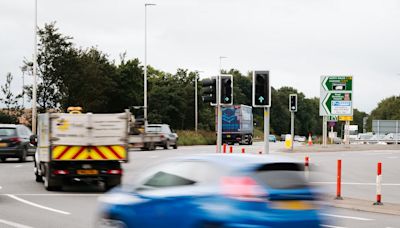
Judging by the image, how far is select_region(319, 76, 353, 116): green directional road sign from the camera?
50000 millimetres

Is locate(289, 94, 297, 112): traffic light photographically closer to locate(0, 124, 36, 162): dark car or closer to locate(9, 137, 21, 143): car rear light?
locate(0, 124, 36, 162): dark car

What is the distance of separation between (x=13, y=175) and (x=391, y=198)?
12.5m

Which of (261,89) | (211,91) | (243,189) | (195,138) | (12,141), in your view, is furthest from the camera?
(195,138)

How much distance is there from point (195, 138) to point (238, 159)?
58.8m

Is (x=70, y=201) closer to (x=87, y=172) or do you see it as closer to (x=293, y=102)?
(x=87, y=172)

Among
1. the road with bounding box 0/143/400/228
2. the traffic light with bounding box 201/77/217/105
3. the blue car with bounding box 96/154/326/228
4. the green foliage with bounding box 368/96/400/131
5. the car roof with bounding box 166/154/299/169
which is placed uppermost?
the green foliage with bounding box 368/96/400/131

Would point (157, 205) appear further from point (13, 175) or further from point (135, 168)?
point (135, 168)

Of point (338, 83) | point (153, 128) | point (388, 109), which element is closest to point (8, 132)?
point (153, 128)

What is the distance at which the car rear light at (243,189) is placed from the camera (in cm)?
765

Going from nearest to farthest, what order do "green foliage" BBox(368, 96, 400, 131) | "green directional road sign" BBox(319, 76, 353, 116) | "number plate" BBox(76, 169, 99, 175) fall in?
"number plate" BBox(76, 169, 99, 175)
"green directional road sign" BBox(319, 76, 353, 116)
"green foliage" BBox(368, 96, 400, 131)

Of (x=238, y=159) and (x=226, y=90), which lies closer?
(x=238, y=159)

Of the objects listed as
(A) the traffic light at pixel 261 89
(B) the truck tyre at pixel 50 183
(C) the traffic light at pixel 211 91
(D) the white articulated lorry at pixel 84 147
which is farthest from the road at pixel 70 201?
(C) the traffic light at pixel 211 91

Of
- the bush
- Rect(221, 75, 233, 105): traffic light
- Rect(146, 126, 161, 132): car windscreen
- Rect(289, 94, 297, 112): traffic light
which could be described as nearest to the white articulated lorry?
Rect(221, 75, 233, 105): traffic light

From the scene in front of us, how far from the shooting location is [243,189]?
770 cm
